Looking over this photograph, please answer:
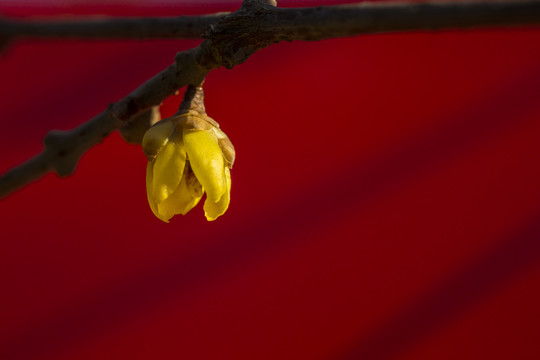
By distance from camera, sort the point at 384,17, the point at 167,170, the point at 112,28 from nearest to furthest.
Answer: the point at 384,17 → the point at 167,170 → the point at 112,28

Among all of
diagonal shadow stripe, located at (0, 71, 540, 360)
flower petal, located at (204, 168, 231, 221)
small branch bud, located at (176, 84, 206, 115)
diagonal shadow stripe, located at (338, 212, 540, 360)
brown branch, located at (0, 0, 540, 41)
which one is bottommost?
brown branch, located at (0, 0, 540, 41)

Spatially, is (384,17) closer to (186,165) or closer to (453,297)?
(186,165)

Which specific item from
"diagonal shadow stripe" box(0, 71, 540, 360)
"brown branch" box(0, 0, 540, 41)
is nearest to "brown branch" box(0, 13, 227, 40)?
"brown branch" box(0, 0, 540, 41)

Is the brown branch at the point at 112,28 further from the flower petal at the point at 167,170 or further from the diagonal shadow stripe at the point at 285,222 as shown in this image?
the diagonal shadow stripe at the point at 285,222

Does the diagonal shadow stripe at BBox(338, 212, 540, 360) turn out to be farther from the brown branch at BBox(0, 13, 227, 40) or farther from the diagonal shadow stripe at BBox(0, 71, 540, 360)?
the brown branch at BBox(0, 13, 227, 40)

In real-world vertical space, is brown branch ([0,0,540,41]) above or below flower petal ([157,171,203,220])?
below

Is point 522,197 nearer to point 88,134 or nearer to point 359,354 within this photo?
point 359,354

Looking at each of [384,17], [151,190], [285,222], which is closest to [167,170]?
[151,190]
